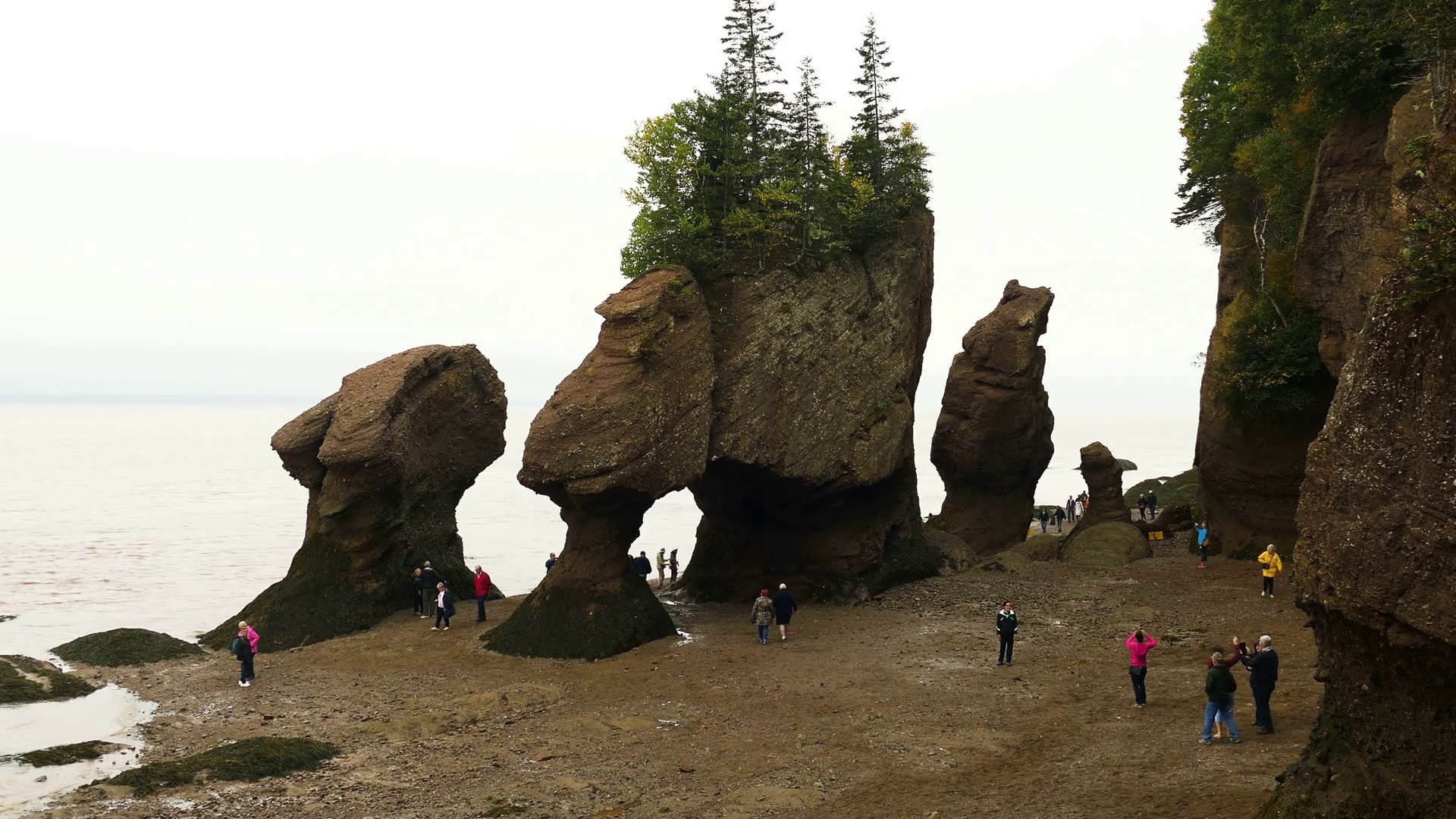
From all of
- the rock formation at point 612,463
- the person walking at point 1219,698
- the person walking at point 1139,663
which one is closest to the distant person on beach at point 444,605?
the rock formation at point 612,463

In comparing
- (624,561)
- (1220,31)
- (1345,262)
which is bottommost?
(624,561)

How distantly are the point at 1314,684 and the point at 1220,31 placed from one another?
35.2 m

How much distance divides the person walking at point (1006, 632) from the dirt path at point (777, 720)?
19.3 inches

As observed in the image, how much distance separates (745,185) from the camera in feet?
124

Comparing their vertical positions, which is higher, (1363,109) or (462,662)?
(1363,109)

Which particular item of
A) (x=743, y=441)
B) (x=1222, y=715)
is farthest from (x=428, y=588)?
(x=1222, y=715)

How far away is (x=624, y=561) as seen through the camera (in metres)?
31.3

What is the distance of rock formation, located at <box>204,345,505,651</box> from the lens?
33906mm

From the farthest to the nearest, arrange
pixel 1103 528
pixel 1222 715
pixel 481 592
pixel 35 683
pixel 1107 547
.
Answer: pixel 1103 528 < pixel 1107 547 < pixel 481 592 < pixel 35 683 < pixel 1222 715

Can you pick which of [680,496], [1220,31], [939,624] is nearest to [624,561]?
[939,624]

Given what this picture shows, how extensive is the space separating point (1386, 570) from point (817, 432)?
2363 cm

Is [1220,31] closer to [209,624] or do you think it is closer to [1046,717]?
[1046,717]

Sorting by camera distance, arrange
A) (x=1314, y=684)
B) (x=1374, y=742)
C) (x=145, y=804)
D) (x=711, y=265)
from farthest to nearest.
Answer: (x=711, y=265) → (x=1314, y=684) → (x=145, y=804) → (x=1374, y=742)

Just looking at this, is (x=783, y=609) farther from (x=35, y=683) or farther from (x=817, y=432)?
(x=35, y=683)
